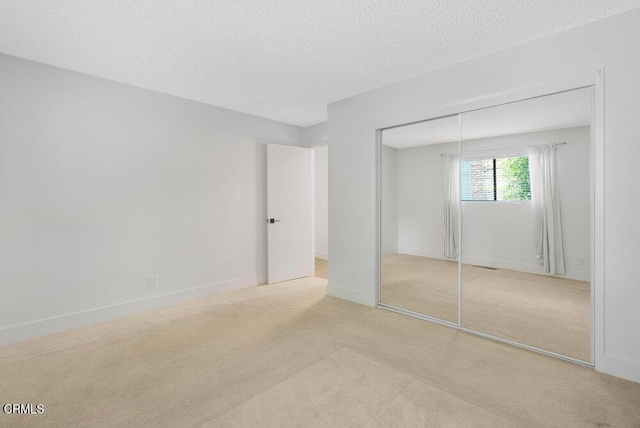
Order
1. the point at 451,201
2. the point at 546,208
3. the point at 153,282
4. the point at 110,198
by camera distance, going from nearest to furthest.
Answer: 1. the point at 546,208
2. the point at 451,201
3. the point at 110,198
4. the point at 153,282

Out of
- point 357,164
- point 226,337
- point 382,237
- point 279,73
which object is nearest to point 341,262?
point 382,237

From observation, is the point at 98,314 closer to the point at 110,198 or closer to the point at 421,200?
the point at 110,198

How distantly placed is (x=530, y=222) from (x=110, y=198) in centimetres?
417

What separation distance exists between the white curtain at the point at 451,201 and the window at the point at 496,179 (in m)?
0.08

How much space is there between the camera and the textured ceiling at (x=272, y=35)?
207 centimetres

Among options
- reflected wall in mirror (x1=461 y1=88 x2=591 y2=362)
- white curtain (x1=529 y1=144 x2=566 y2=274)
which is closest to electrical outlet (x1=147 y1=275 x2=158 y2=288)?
reflected wall in mirror (x1=461 y1=88 x2=591 y2=362)

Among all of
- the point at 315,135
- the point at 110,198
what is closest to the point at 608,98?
the point at 315,135

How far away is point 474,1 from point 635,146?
4.81 feet

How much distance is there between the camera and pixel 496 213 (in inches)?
114

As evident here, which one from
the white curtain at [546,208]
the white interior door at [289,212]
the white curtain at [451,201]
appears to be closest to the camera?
the white curtain at [546,208]

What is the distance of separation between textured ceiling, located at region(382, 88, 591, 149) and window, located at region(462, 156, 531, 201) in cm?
25

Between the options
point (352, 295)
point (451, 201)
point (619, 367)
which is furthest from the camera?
point (352, 295)

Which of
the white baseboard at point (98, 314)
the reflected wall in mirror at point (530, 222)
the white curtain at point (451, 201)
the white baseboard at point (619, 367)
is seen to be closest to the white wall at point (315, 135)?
the white curtain at point (451, 201)

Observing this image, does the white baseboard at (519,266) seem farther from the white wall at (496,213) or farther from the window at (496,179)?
the window at (496,179)
